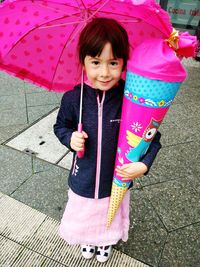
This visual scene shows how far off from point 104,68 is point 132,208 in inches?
64.3

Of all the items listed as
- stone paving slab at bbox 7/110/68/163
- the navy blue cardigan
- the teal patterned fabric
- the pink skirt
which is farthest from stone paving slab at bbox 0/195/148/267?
the teal patterned fabric

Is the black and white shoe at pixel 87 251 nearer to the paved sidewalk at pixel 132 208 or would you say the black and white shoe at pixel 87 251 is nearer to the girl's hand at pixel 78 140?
the paved sidewalk at pixel 132 208

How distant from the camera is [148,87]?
1.39 metres

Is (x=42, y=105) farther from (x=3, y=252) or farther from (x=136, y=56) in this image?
(x=136, y=56)

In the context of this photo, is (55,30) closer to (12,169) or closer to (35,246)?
(35,246)

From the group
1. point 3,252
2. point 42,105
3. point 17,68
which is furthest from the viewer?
point 42,105

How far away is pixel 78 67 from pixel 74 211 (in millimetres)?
983

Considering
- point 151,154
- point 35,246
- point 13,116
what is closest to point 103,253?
point 35,246

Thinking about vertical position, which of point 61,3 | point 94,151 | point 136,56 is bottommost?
point 94,151

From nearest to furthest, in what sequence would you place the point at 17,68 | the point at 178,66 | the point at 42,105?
the point at 178,66 → the point at 17,68 → the point at 42,105

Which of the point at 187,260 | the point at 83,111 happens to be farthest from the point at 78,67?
the point at 187,260

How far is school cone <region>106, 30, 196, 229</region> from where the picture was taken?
4.43ft

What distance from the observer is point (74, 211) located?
2.00 meters

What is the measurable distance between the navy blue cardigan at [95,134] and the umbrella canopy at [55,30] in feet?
0.83
